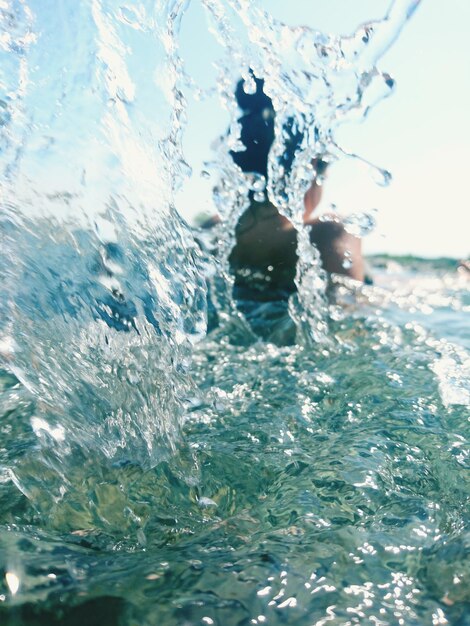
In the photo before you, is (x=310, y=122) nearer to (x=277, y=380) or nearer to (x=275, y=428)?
(x=277, y=380)

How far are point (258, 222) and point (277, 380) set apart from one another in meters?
1.61

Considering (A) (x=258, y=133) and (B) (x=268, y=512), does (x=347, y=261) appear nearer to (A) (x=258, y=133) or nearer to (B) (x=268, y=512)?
(A) (x=258, y=133)

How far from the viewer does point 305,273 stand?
12.1ft

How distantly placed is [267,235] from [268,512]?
2740mm

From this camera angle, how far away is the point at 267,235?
4055mm

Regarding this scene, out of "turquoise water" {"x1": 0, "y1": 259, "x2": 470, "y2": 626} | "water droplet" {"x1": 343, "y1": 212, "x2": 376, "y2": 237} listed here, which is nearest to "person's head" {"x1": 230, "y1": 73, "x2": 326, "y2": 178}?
"water droplet" {"x1": 343, "y1": 212, "x2": 376, "y2": 237}

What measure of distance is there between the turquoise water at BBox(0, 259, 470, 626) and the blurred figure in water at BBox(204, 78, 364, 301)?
1.25 metres

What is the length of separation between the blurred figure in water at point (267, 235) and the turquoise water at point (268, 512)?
1.25 m

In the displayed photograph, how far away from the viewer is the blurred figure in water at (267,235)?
3.23 metres

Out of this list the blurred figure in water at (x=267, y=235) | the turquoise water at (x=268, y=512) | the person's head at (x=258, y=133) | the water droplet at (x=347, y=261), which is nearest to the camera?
the turquoise water at (x=268, y=512)

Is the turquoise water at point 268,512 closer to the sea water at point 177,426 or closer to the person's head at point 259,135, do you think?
the sea water at point 177,426

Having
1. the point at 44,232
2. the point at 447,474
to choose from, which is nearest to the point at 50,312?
the point at 44,232

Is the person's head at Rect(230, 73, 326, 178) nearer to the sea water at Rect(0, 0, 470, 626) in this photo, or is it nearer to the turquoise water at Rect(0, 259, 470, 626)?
the sea water at Rect(0, 0, 470, 626)

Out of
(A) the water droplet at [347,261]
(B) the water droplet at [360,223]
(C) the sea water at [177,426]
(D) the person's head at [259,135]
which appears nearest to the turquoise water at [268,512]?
(C) the sea water at [177,426]
